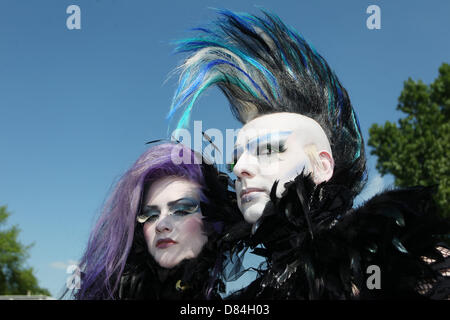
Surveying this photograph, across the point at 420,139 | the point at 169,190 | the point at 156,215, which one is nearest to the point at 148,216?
the point at 156,215

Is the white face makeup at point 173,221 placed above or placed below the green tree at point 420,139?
below

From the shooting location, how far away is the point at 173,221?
117 inches

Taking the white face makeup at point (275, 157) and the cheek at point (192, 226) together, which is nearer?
the white face makeup at point (275, 157)

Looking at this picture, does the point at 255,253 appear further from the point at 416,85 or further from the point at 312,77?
the point at 416,85

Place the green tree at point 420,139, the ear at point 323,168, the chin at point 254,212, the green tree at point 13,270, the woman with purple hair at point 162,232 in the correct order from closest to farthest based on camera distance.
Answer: the chin at point 254,212
the ear at point 323,168
the woman with purple hair at point 162,232
the green tree at point 420,139
the green tree at point 13,270

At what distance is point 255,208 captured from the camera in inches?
101

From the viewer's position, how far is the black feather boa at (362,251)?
7.30ft

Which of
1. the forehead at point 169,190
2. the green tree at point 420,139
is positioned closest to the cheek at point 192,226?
the forehead at point 169,190

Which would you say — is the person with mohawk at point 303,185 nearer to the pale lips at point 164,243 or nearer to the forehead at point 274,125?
the forehead at point 274,125

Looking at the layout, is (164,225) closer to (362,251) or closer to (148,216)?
(148,216)

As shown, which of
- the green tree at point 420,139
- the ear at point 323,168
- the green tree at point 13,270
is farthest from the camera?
the green tree at point 13,270

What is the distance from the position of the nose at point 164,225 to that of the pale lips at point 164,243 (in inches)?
2.6

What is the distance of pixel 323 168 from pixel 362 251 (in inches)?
23.7
